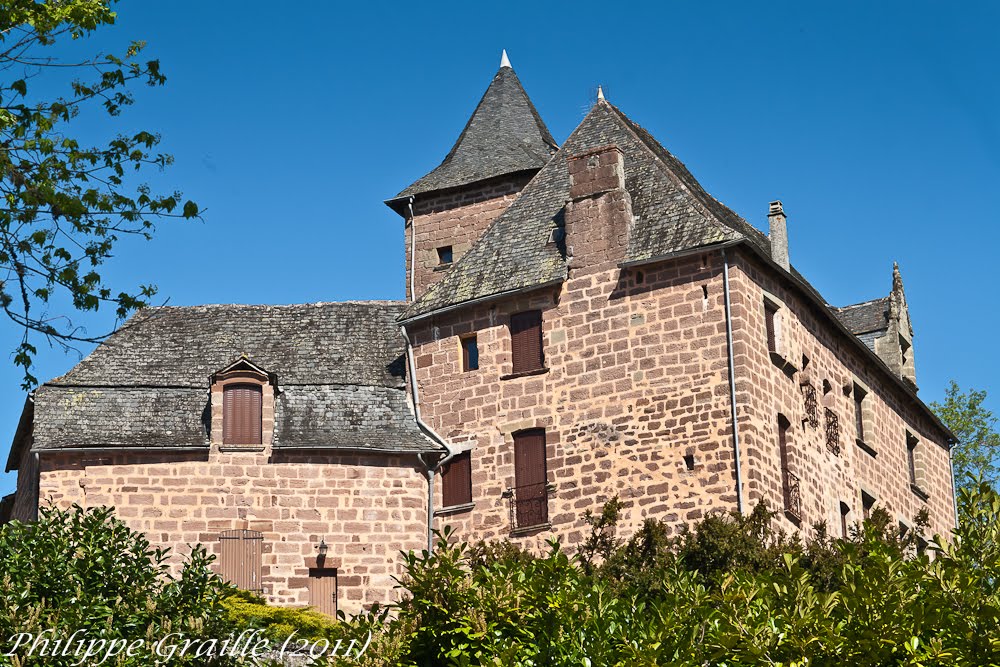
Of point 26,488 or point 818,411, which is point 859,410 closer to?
point 818,411

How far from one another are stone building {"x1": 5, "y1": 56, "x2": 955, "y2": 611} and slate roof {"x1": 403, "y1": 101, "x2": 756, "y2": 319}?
2.2 inches

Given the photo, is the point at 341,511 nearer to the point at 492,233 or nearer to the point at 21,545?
the point at 492,233

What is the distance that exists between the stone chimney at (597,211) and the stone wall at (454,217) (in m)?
4.45

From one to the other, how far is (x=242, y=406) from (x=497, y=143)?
910 cm

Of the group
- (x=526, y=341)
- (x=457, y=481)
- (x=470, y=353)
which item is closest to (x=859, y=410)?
(x=526, y=341)

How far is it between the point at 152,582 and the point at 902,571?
24.5ft

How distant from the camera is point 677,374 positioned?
28.5 m

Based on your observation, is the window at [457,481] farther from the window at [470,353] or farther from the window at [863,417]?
the window at [863,417]

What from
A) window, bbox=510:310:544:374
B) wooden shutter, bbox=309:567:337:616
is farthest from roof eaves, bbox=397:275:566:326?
wooden shutter, bbox=309:567:337:616

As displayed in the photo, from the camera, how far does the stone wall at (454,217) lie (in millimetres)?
35094

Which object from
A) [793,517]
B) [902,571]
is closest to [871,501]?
[793,517]

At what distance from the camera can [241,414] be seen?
3047cm

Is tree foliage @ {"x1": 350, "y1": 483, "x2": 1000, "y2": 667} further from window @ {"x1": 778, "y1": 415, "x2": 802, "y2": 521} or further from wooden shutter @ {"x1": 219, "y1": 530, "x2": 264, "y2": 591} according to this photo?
wooden shutter @ {"x1": 219, "y1": 530, "x2": 264, "y2": 591}

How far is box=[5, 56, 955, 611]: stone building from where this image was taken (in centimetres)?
2842
